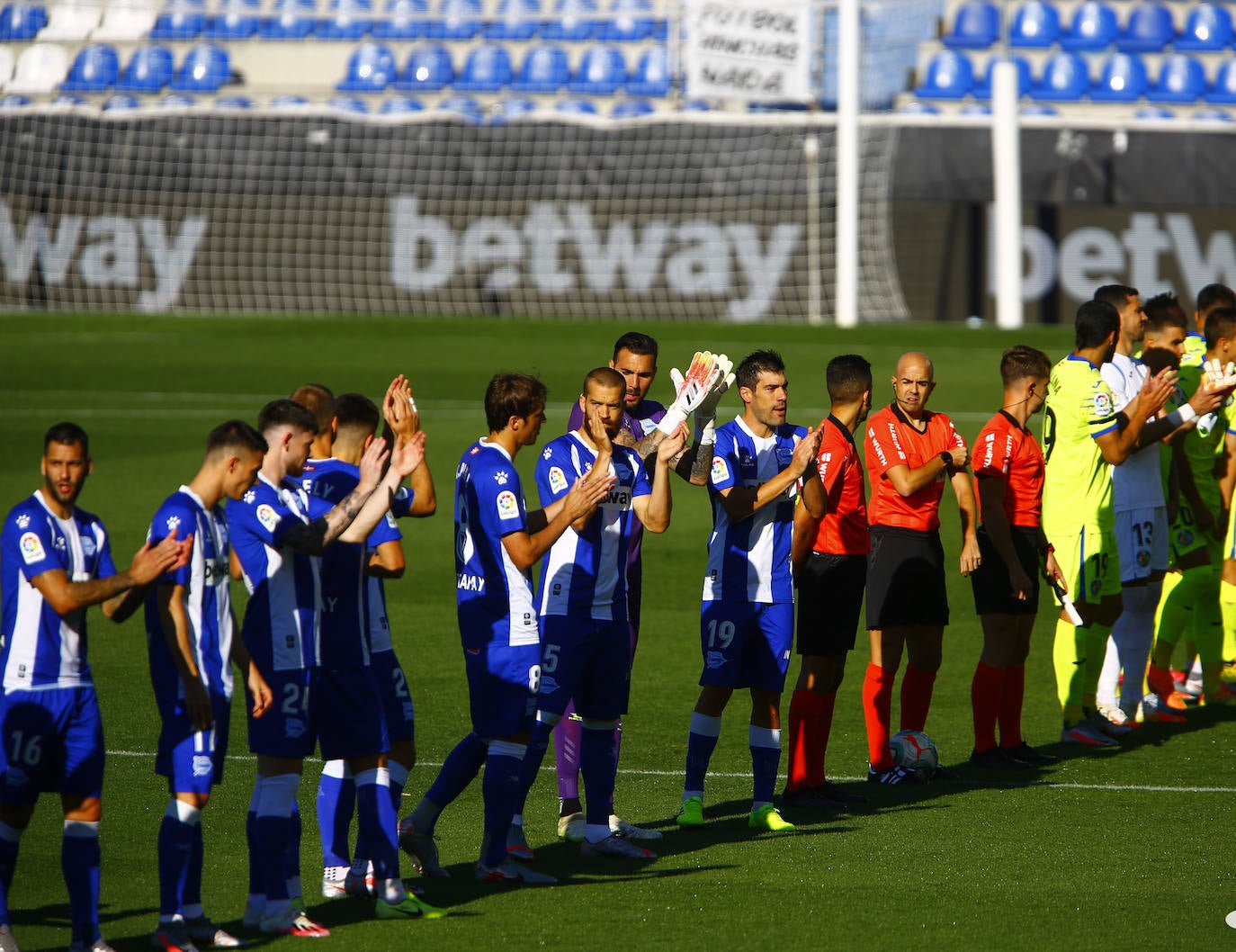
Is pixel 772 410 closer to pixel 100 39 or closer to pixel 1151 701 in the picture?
pixel 1151 701

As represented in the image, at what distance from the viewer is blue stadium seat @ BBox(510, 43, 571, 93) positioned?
2450 centimetres

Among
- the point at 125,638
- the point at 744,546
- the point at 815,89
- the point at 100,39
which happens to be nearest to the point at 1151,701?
the point at 744,546

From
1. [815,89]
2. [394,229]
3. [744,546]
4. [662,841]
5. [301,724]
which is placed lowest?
[662,841]

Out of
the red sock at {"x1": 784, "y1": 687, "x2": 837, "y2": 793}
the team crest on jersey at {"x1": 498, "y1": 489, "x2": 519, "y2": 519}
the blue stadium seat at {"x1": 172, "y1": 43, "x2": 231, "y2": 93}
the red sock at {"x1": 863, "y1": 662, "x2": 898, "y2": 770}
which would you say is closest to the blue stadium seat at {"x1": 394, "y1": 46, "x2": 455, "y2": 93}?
the blue stadium seat at {"x1": 172, "y1": 43, "x2": 231, "y2": 93}

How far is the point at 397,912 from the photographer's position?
16.3 feet

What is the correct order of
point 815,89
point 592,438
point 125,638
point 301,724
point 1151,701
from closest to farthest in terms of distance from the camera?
point 301,724 → point 592,438 → point 1151,701 → point 125,638 → point 815,89

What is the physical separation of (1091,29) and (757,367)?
2183 centimetres

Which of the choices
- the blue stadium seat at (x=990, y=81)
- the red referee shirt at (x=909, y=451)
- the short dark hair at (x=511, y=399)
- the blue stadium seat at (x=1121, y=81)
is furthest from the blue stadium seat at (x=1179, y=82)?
the short dark hair at (x=511, y=399)

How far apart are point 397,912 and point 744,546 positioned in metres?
2.05

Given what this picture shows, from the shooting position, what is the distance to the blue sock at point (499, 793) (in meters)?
5.28

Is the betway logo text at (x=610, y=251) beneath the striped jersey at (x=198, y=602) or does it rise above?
above

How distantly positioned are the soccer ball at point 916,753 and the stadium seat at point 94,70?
66.7 ft

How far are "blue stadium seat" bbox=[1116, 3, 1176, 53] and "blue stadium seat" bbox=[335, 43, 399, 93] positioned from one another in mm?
12016

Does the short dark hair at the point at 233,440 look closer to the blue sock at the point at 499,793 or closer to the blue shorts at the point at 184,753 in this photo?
the blue shorts at the point at 184,753
